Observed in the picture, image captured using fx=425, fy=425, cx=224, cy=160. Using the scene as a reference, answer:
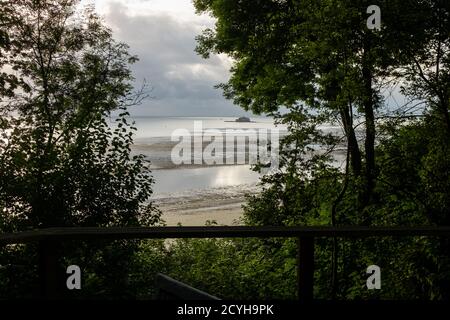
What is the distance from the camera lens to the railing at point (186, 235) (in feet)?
7.82

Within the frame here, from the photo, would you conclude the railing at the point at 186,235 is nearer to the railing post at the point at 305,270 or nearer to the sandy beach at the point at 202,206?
the railing post at the point at 305,270

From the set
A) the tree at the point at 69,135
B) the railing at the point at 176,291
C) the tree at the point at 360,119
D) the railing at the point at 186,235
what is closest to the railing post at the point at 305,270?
the railing at the point at 186,235

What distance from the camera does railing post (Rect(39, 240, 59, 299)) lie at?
7.93ft

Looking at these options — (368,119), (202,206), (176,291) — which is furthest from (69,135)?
(202,206)

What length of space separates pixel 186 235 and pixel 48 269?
80cm

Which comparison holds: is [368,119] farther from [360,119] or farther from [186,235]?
[186,235]

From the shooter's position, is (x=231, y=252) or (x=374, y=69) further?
(x=231, y=252)

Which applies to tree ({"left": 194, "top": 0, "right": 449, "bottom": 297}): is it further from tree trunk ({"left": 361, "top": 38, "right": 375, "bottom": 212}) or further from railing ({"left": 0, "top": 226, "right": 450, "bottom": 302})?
railing ({"left": 0, "top": 226, "right": 450, "bottom": 302})

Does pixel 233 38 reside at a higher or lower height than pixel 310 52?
higher

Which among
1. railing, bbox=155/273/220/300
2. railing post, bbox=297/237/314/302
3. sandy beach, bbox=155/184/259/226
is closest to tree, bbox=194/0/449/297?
railing post, bbox=297/237/314/302
